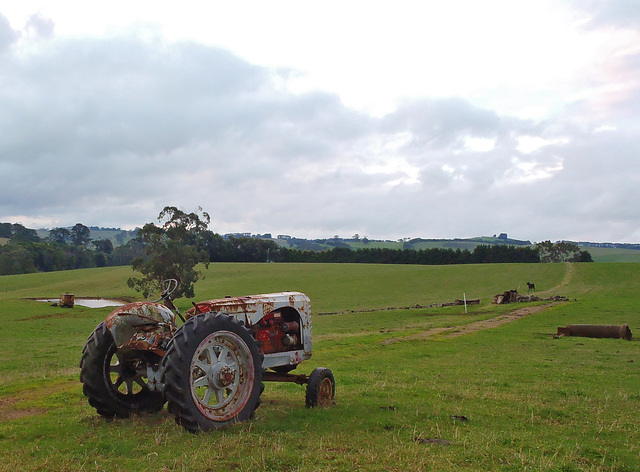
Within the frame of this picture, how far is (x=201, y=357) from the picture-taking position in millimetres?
7969

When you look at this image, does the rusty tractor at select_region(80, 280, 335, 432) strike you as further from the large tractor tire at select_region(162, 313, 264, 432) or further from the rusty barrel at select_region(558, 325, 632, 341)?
the rusty barrel at select_region(558, 325, 632, 341)

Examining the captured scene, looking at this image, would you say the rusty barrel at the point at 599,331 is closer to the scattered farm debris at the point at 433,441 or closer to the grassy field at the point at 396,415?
the grassy field at the point at 396,415

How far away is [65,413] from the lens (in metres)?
9.54

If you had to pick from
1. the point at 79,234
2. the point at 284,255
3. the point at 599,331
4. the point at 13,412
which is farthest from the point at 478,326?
the point at 79,234

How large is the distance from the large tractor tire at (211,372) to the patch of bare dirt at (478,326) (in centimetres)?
1705

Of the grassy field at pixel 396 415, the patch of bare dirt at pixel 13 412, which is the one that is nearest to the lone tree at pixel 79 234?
the grassy field at pixel 396 415

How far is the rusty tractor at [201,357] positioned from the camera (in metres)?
7.48

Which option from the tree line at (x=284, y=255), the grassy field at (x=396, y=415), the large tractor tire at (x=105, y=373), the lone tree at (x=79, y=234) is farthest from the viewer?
the lone tree at (x=79, y=234)

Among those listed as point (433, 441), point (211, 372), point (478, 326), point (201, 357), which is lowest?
point (478, 326)

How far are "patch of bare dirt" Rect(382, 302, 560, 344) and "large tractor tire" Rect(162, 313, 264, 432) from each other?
17.1 metres

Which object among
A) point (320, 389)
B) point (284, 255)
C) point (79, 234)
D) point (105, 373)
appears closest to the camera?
point (105, 373)

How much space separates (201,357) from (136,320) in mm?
1710

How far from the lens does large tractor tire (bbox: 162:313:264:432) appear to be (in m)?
7.29

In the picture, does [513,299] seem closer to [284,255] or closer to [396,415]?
[396,415]
